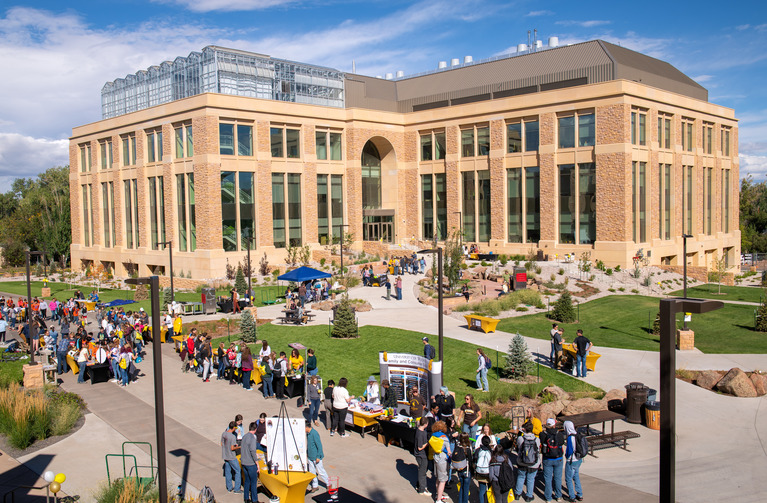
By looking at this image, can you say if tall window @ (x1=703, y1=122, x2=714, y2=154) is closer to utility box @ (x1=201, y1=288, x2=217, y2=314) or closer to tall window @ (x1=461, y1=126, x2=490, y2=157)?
tall window @ (x1=461, y1=126, x2=490, y2=157)

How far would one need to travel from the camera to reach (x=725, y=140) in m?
60.5

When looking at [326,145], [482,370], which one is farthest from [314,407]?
[326,145]

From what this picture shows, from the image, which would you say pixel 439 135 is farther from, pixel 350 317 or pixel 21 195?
pixel 21 195

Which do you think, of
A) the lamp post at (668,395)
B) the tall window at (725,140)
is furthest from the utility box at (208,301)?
the tall window at (725,140)

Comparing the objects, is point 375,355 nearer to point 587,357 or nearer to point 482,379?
point 482,379

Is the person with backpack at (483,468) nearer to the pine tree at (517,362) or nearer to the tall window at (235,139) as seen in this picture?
the pine tree at (517,362)

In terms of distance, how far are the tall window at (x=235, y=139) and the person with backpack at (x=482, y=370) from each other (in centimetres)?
3526

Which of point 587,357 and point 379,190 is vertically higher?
point 379,190

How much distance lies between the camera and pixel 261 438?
44.0 feet

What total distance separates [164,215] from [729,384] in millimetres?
45475

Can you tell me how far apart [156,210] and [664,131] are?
139 feet

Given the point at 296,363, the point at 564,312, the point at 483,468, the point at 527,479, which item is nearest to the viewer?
the point at 483,468

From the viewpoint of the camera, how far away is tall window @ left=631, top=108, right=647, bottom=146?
46312 millimetres

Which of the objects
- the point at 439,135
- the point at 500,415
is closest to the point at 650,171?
the point at 439,135
